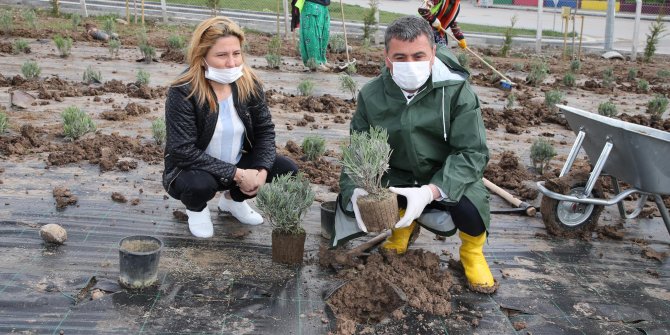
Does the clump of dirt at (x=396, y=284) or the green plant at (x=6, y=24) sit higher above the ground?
the green plant at (x=6, y=24)

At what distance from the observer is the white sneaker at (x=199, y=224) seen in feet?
12.8

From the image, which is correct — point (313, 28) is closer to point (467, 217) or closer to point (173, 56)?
point (173, 56)

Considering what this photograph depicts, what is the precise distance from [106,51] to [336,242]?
817 cm

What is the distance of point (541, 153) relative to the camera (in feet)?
18.3

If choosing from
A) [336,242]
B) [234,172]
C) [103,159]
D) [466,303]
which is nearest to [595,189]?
[466,303]

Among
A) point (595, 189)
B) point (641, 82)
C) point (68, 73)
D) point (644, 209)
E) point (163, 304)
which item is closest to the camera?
point (163, 304)

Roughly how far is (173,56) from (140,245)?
7409 millimetres

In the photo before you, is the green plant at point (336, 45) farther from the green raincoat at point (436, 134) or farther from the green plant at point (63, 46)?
the green raincoat at point (436, 134)

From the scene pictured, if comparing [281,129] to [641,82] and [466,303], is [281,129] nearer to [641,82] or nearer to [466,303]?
[466,303]

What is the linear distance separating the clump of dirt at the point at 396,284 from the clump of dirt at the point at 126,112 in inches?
145

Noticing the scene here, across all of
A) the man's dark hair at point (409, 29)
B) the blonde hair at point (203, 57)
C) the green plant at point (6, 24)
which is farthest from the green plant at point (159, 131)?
the green plant at point (6, 24)

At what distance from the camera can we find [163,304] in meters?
3.12

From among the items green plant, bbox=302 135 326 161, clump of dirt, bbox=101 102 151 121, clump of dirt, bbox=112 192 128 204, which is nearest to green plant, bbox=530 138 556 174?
green plant, bbox=302 135 326 161

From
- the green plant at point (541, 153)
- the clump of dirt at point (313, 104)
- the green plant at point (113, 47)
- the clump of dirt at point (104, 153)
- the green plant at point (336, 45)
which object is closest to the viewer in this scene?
the clump of dirt at point (104, 153)
